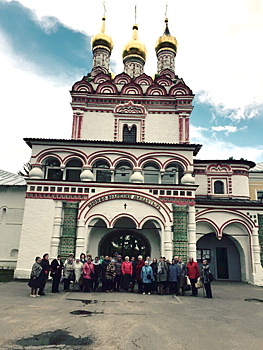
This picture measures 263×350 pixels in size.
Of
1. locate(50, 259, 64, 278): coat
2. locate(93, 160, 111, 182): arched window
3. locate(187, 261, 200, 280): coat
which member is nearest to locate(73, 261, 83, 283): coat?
locate(50, 259, 64, 278): coat

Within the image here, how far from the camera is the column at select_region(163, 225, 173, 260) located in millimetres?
11460

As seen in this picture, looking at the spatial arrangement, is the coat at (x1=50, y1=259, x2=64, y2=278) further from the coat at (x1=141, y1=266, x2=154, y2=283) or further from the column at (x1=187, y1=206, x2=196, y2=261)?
the column at (x1=187, y1=206, x2=196, y2=261)

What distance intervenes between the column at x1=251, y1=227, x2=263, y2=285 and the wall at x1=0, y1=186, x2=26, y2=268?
Answer: 11521 mm

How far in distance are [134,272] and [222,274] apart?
6658 mm

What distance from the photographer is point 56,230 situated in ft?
38.4

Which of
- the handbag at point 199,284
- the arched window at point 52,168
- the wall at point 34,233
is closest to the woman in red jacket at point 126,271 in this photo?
the handbag at point 199,284

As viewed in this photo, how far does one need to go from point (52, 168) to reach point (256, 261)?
10.2 m

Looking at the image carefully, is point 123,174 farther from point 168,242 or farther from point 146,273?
point 146,273

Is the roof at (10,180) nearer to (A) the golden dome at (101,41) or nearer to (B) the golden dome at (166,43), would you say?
(A) the golden dome at (101,41)

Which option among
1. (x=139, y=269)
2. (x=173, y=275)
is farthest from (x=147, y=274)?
(x=173, y=275)

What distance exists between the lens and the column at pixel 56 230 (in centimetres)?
1146

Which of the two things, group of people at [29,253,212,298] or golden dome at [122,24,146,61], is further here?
golden dome at [122,24,146,61]

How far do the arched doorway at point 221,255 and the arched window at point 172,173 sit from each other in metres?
3.40

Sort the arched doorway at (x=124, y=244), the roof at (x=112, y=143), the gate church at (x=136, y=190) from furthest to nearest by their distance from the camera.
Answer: the arched doorway at (x=124, y=244) < the roof at (x=112, y=143) < the gate church at (x=136, y=190)
